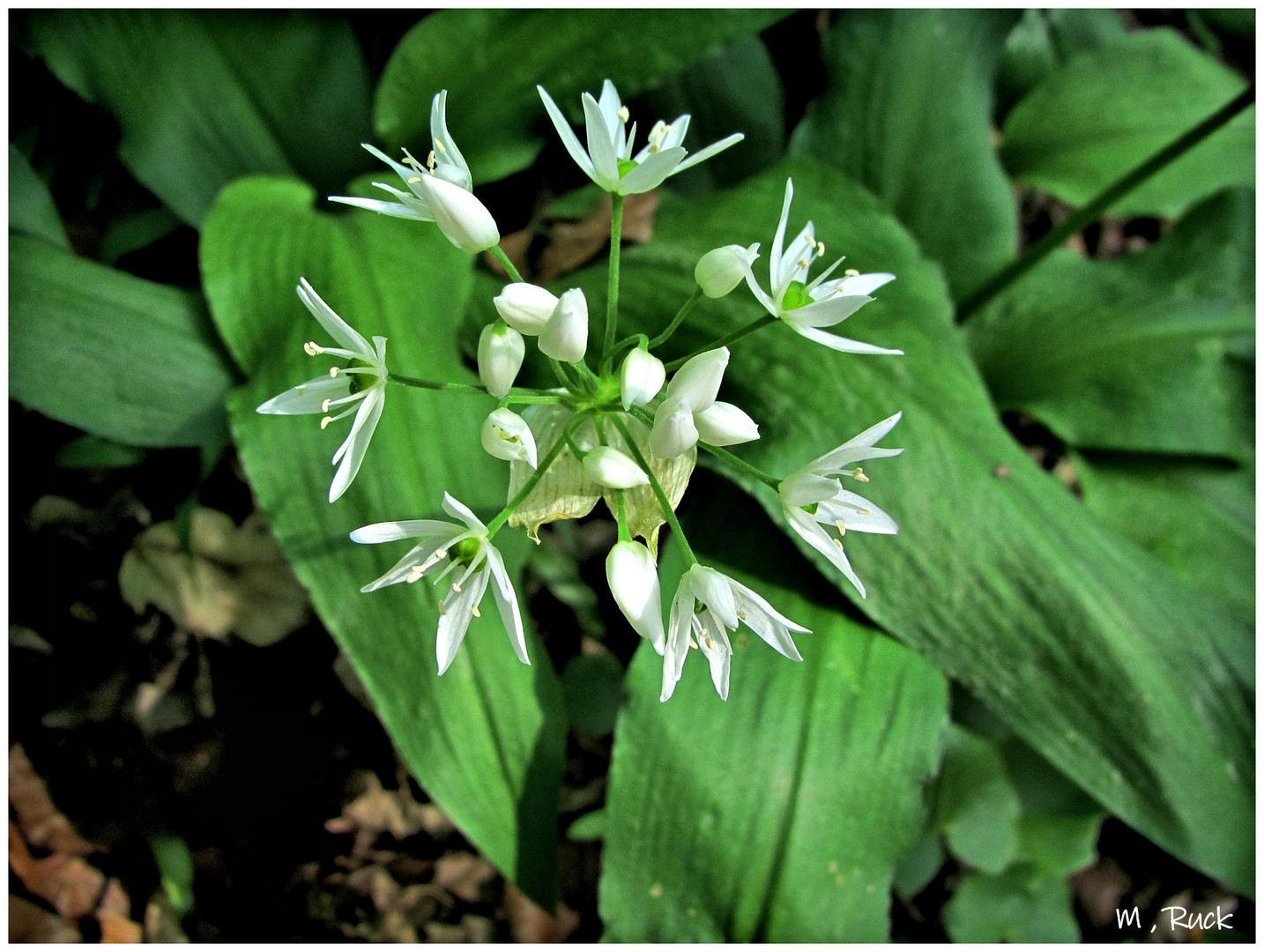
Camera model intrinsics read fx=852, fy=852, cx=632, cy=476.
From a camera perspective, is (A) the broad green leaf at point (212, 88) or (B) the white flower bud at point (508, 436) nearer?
(B) the white flower bud at point (508, 436)

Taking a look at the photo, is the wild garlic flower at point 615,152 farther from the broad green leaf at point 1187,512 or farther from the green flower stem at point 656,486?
the broad green leaf at point 1187,512

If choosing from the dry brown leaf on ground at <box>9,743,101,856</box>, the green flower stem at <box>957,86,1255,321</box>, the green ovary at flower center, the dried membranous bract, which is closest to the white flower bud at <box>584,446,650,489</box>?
the dried membranous bract

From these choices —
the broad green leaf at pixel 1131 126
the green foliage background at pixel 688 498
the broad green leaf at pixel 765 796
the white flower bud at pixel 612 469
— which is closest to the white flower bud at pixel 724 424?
the white flower bud at pixel 612 469

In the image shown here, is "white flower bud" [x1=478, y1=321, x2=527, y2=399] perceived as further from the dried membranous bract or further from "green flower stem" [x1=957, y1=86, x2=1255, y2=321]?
"green flower stem" [x1=957, y1=86, x2=1255, y2=321]

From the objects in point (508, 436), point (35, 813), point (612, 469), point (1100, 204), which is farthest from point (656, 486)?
point (35, 813)

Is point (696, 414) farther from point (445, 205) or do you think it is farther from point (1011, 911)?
point (1011, 911)

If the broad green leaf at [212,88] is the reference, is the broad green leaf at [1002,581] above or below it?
below
